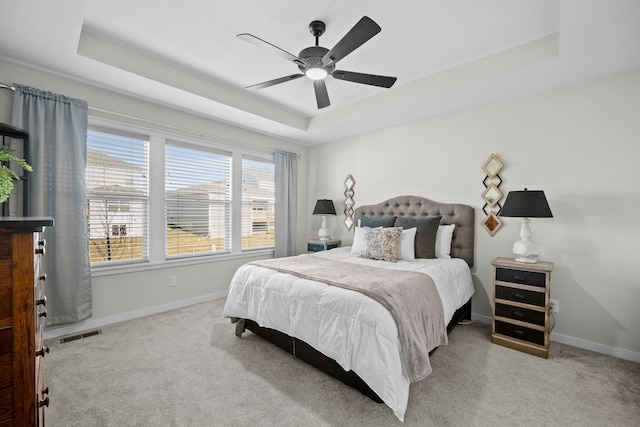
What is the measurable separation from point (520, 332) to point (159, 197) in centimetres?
406

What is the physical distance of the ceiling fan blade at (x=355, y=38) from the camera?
1738mm

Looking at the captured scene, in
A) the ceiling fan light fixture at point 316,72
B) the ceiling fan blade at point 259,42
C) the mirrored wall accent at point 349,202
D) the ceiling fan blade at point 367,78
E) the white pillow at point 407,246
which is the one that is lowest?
the white pillow at point 407,246

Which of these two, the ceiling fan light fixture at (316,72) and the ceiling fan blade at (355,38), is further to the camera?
the ceiling fan light fixture at (316,72)

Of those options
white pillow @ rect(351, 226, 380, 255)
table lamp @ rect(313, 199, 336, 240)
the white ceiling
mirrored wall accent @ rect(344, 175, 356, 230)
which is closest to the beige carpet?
white pillow @ rect(351, 226, 380, 255)

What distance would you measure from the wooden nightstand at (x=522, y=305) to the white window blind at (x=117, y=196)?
3.85 m

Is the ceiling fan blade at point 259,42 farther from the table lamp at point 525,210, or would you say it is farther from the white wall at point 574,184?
the white wall at point 574,184

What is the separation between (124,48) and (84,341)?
2713 mm

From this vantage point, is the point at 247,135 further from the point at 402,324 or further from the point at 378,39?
the point at 402,324

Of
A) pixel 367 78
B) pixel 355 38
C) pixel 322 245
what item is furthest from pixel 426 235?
pixel 355 38

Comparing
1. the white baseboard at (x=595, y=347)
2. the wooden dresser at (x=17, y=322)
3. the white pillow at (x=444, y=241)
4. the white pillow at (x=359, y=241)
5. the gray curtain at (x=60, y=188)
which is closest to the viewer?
the wooden dresser at (x=17, y=322)

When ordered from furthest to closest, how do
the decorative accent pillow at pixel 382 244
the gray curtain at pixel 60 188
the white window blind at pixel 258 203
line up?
the white window blind at pixel 258 203
the decorative accent pillow at pixel 382 244
the gray curtain at pixel 60 188

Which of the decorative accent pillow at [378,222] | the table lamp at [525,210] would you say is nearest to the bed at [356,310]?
the decorative accent pillow at [378,222]

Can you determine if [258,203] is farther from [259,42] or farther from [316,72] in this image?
[259,42]

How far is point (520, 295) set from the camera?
2.60 metres
